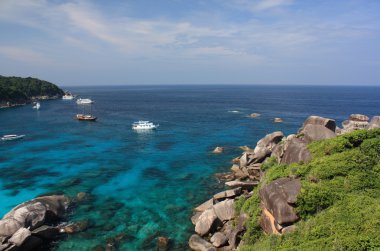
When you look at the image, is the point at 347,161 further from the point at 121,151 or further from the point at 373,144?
the point at 121,151

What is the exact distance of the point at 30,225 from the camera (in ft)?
105

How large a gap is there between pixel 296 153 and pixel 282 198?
9811 mm

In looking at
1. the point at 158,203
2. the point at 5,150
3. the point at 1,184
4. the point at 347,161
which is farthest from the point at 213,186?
the point at 5,150

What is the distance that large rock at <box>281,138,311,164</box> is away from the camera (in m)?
32.3

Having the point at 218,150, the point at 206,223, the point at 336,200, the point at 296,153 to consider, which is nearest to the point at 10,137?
the point at 218,150

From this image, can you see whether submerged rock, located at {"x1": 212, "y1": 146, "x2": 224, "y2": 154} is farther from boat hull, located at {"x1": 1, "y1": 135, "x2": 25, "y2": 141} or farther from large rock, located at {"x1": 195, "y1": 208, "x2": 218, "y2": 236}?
boat hull, located at {"x1": 1, "y1": 135, "x2": 25, "y2": 141}

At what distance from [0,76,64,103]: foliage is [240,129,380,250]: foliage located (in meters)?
156

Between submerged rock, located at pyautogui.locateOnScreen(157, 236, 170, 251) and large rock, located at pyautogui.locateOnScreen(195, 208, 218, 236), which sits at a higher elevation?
large rock, located at pyautogui.locateOnScreen(195, 208, 218, 236)

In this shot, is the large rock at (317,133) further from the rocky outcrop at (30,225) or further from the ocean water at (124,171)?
the rocky outcrop at (30,225)

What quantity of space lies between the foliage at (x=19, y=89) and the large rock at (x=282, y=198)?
510ft

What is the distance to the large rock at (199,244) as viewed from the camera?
29.6 m

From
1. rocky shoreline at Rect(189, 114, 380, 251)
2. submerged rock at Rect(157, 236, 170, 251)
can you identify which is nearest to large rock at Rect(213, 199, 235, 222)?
rocky shoreline at Rect(189, 114, 380, 251)

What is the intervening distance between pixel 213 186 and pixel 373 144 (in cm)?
2317

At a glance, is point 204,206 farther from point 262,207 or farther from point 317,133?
point 317,133
